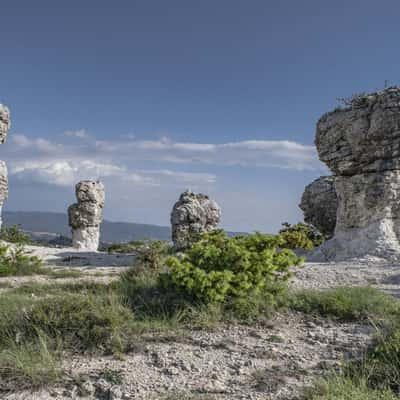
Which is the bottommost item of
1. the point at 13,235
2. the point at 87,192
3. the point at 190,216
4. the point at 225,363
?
the point at 225,363

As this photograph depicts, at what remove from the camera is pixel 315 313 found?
20.1 feet

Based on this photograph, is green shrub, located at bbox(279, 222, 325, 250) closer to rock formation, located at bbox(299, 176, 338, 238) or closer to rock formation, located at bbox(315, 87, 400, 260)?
rock formation, located at bbox(299, 176, 338, 238)

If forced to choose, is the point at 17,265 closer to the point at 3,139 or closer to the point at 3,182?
the point at 3,182

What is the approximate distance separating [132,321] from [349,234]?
34.3 feet

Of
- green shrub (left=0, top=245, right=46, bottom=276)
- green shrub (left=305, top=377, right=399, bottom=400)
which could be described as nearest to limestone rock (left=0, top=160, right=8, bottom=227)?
green shrub (left=0, top=245, right=46, bottom=276)

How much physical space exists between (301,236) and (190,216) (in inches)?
246

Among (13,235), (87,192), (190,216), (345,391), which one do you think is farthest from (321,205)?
(345,391)

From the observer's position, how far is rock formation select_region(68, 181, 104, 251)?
25.8m

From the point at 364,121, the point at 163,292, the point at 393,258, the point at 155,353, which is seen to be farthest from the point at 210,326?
the point at 364,121

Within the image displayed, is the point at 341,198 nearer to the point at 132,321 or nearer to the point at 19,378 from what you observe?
the point at 132,321

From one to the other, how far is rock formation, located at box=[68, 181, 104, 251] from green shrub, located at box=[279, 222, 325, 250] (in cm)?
1288

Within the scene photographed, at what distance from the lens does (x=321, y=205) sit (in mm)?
21703

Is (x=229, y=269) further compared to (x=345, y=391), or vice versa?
(x=229, y=269)

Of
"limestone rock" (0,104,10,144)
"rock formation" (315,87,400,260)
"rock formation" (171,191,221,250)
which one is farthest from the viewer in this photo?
"rock formation" (171,191,221,250)
